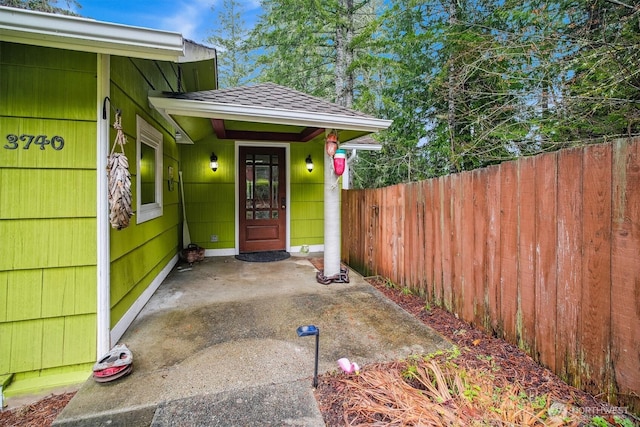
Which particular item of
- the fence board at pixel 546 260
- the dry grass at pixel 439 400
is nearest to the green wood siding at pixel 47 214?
the dry grass at pixel 439 400

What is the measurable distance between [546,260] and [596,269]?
29 cm

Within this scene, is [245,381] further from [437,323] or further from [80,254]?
[437,323]

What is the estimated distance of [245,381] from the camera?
1.79 meters

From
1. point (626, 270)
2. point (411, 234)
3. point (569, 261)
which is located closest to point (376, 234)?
point (411, 234)

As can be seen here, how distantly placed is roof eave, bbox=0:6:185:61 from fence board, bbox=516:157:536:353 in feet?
8.44

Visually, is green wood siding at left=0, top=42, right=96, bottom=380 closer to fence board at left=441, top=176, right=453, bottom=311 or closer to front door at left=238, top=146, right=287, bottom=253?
fence board at left=441, top=176, right=453, bottom=311

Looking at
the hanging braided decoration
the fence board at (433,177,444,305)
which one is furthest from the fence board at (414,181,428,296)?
the hanging braided decoration

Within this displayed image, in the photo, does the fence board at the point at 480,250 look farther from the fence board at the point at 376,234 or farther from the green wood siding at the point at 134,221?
the green wood siding at the point at 134,221

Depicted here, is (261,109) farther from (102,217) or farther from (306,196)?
(306,196)

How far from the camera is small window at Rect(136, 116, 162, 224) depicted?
9.45 ft

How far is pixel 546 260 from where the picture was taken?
72.3 inches

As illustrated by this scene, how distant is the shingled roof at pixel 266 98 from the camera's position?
305 centimetres

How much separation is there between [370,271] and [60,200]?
365 cm

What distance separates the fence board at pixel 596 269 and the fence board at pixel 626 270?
0.03 meters
